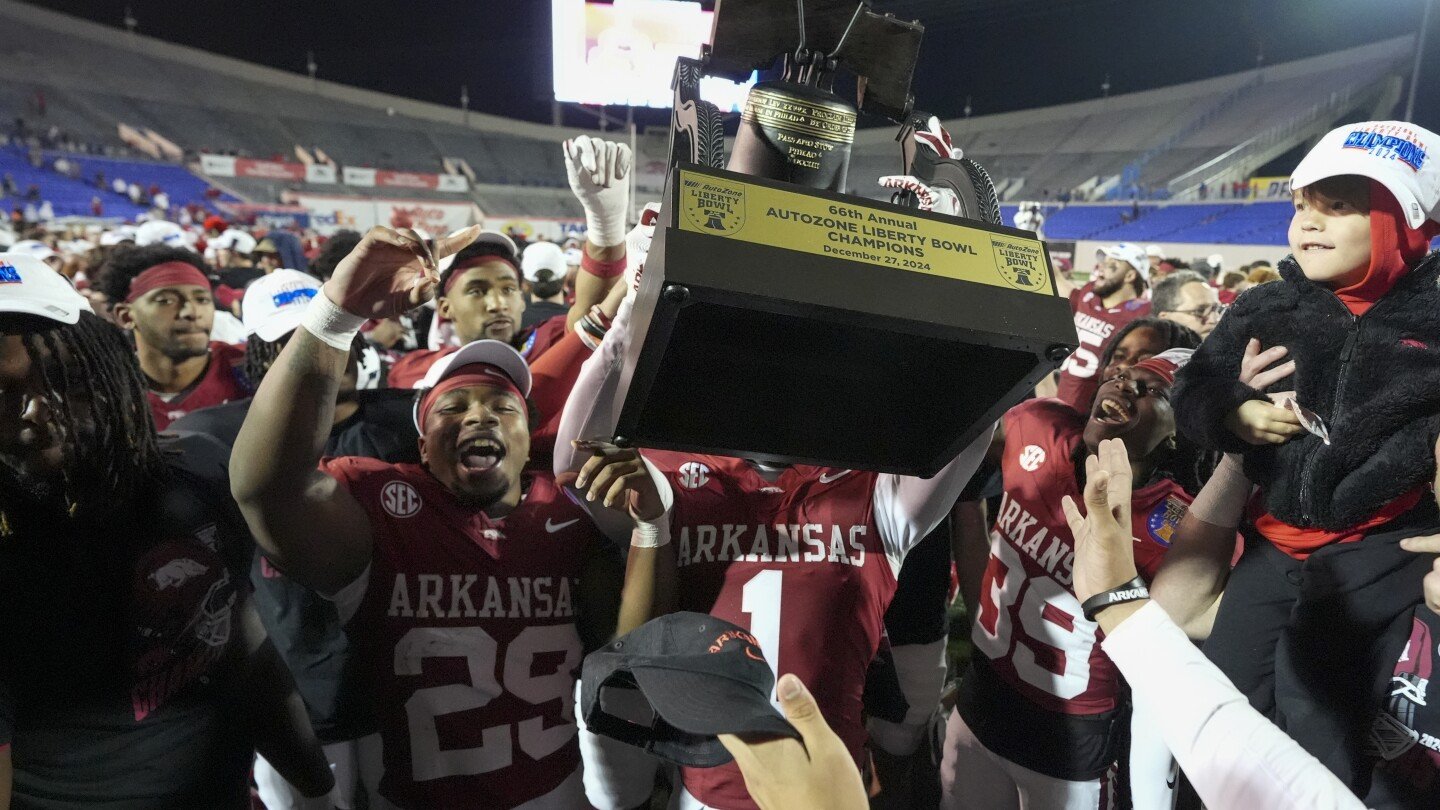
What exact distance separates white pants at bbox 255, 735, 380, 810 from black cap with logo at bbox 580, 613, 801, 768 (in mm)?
1400

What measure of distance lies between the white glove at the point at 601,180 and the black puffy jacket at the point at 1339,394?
141 centimetres

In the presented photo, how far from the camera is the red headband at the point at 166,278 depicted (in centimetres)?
285

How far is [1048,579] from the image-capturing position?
86.0 inches

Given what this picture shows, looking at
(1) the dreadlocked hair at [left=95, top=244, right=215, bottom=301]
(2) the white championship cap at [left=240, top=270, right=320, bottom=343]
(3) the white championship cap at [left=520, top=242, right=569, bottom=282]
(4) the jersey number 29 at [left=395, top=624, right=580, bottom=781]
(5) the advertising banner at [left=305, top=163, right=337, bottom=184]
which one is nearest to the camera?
(4) the jersey number 29 at [left=395, top=624, right=580, bottom=781]

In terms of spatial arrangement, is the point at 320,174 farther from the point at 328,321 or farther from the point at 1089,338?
the point at 328,321

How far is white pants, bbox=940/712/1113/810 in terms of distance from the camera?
216cm

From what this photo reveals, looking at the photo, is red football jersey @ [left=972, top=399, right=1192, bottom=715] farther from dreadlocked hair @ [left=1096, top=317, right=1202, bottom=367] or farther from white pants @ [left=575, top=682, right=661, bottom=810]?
white pants @ [left=575, top=682, right=661, bottom=810]

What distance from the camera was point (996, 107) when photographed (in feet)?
109

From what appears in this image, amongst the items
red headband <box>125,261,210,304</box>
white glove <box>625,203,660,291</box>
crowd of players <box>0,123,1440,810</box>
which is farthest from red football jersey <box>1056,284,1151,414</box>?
red headband <box>125,261,210,304</box>

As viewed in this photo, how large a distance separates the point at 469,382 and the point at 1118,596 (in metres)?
1.45

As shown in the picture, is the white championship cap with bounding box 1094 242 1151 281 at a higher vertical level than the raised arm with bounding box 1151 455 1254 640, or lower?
higher

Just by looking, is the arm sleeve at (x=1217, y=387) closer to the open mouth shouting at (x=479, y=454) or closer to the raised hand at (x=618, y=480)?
the raised hand at (x=618, y=480)

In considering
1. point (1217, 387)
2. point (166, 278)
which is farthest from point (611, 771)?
point (166, 278)

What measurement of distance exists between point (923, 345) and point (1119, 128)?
112 feet
